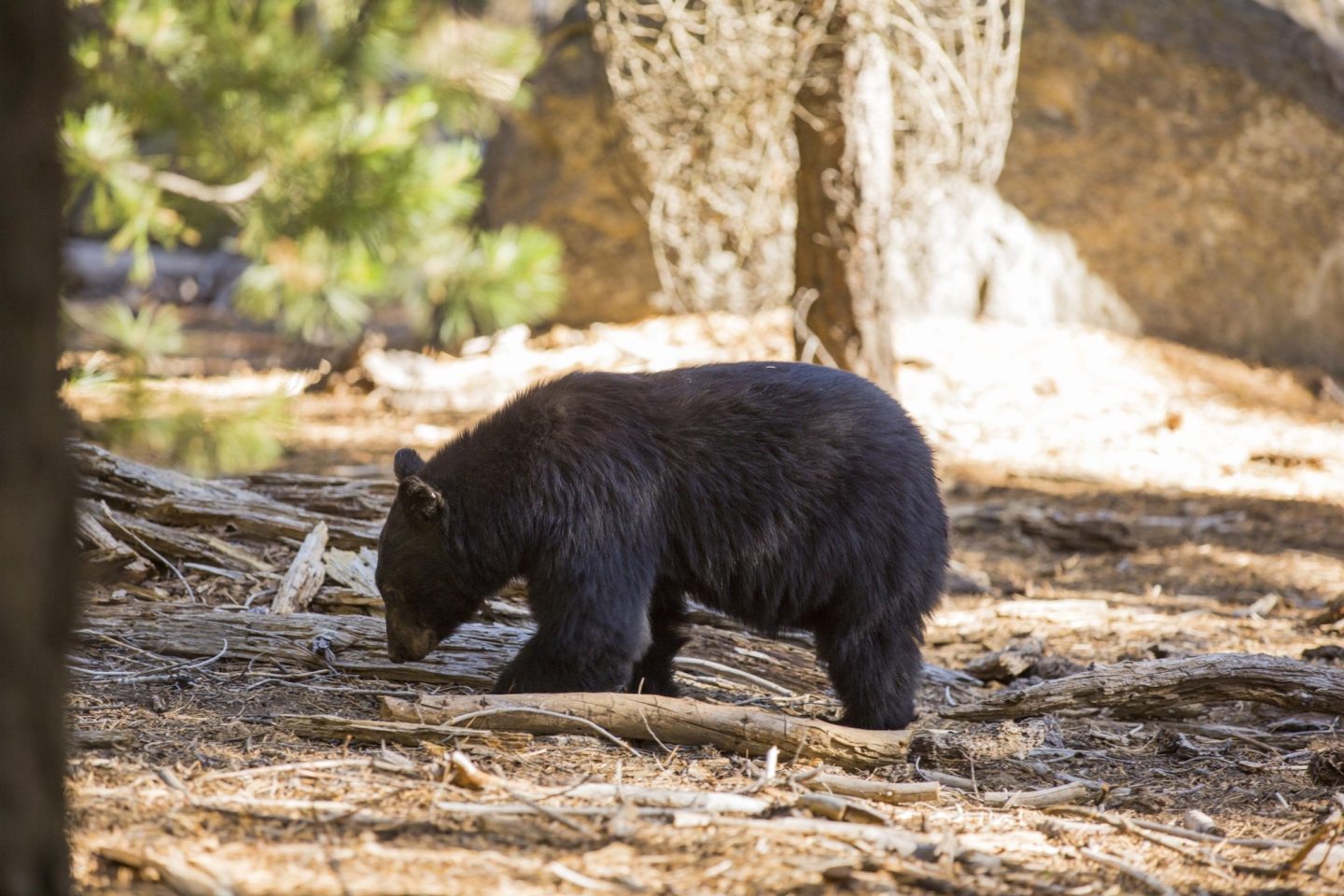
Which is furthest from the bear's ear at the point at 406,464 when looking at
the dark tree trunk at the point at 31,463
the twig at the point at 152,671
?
the dark tree trunk at the point at 31,463

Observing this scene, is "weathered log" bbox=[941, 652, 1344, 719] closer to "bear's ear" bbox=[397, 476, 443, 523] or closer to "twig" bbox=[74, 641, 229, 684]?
"bear's ear" bbox=[397, 476, 443, 523]

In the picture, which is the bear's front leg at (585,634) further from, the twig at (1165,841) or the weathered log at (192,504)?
the weathered log at (192,504)

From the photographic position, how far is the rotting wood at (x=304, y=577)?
454 cm

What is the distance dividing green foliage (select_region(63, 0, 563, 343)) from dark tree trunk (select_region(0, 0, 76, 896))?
326 centimetres

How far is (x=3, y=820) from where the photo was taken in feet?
5.79

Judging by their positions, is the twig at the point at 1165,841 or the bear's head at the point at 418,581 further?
the bear's head at the point at 418,581

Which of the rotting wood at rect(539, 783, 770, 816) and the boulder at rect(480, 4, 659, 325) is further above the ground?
the boulder at rect(480, 4, 659, 325)

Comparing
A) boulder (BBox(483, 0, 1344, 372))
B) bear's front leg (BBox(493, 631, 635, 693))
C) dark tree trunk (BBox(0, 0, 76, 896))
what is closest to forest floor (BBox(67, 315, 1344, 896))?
bear's front leg (BBox(493, 631, 635, 693))

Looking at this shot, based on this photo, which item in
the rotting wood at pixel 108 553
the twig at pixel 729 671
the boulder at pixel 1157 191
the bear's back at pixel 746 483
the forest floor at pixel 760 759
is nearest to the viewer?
the forest floor at pixel 760 759

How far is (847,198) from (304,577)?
4190 millimetres

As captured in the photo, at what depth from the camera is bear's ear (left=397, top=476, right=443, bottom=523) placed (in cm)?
396

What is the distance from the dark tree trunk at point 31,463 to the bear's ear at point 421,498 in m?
2.13

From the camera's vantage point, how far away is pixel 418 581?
4.10m

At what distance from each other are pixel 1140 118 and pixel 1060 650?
8.29 meters
